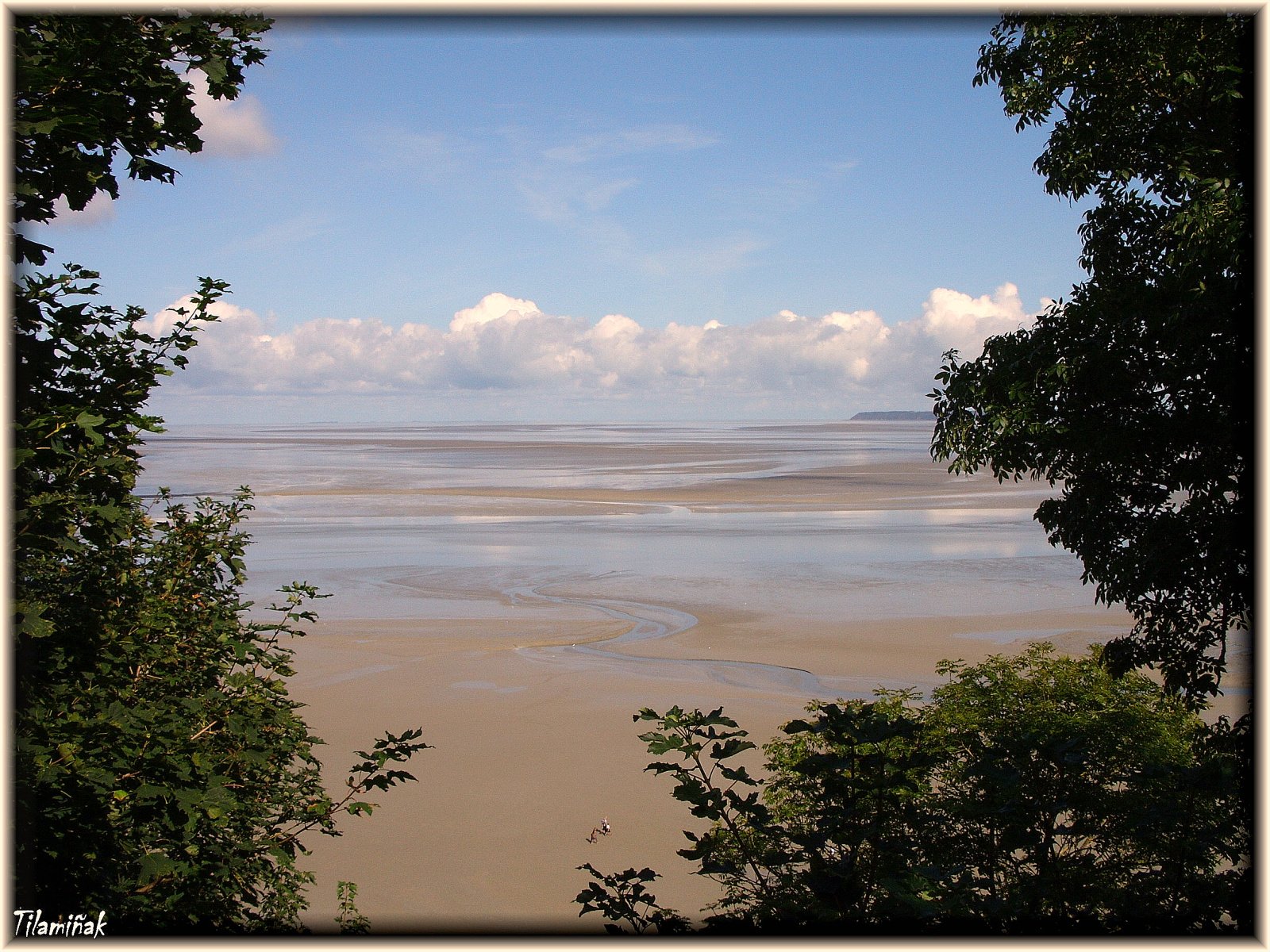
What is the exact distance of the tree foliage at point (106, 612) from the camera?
453 cm

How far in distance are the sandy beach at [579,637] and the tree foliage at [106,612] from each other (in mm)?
1983

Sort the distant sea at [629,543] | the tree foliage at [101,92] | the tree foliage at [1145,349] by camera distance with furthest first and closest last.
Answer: the distant sea at [629,543], the tree foliage at [1145,349], the tree foliage at [101,92]

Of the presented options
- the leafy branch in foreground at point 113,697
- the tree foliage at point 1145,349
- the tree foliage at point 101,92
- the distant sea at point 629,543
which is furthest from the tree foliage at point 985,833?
the distant sea at point 629,543

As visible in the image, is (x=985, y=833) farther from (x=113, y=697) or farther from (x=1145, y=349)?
(x=113, y=697)

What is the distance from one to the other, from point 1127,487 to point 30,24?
25.9 ft

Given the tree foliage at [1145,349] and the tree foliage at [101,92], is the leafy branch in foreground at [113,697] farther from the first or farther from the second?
the tree foliage at [1145,349]

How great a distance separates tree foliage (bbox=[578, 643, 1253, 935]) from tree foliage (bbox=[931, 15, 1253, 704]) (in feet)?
3.81

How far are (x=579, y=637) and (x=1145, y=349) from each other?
14.7 metres

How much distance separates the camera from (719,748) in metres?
4.45

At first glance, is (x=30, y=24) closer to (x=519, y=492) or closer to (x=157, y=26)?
(x=157, y=26)

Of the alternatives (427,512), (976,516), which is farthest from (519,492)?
(976,516)

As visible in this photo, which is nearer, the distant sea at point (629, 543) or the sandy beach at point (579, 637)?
the sandy beach at point (579, 637)

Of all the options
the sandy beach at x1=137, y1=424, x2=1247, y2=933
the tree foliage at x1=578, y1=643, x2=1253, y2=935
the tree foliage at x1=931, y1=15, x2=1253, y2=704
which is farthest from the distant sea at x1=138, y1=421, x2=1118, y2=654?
the tree foliage at x1=578, y1=643, x2=1253, y2=935

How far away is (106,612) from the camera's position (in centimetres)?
536
